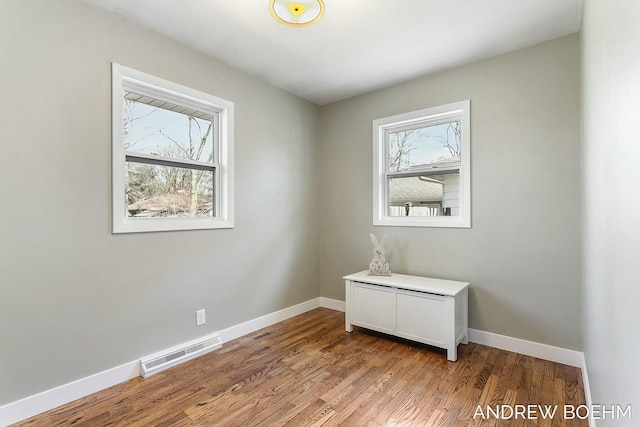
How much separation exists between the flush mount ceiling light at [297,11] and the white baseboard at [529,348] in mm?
2924

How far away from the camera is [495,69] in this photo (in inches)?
110

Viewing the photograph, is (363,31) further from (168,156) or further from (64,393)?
(64,393)

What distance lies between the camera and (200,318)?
A: 274cm

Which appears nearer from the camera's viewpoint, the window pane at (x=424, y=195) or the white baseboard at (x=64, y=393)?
the white baseboard at (x=64, y=393)

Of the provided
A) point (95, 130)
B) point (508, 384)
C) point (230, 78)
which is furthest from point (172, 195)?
point (508, 384)

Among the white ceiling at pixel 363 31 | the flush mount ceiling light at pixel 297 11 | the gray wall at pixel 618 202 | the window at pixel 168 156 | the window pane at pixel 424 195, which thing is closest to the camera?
the gray wall at pixel 618 202

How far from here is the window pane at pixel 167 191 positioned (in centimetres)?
244

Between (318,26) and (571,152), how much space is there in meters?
2.19

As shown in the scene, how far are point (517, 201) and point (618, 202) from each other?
1.84 m

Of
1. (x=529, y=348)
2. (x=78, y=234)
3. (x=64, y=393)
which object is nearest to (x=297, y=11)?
(x=78, y=234)

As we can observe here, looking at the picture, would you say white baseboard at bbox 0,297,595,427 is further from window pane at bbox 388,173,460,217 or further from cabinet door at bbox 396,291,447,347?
window pane at bbox 388,173,460,217

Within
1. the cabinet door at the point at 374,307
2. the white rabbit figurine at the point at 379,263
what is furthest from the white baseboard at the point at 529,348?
the white rabbit figurine at the point at 379,263

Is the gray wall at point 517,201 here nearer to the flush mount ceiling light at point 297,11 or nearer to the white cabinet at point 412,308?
the white cabinet at point 412,308

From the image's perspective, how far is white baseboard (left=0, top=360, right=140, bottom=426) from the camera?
5.90 ft
